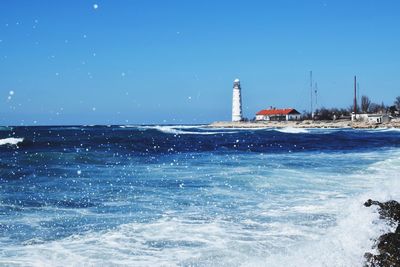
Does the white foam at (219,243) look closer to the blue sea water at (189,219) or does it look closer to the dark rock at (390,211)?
the blue sea water at (189,219)

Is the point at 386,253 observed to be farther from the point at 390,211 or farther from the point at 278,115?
the point at 278,115

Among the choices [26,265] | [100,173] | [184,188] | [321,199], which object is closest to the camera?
[26,265]

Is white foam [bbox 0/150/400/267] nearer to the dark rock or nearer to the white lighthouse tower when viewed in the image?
the dark rock

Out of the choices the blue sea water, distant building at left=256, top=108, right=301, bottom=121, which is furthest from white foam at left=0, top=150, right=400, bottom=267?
distant building at left=256, top=108, right=301, bottom=121

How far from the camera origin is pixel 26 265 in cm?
541

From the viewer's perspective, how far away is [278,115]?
106 m

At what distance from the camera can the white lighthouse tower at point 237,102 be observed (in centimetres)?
9944

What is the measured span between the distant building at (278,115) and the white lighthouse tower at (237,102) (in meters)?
6.55

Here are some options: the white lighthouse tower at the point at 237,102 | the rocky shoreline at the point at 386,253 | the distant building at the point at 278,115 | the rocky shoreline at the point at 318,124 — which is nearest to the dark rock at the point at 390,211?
the rocky shoreline at the point at 386,253

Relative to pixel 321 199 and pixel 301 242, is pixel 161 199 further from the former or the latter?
pixel 301 242

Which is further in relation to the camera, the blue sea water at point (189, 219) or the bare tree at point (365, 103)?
the bare tree at point (365, 103)

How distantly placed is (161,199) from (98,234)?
3.16 metres

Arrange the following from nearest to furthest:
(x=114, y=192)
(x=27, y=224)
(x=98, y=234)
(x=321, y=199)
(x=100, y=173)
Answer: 1. (x=98, y=234)
2. (x=27, y=224)
3. (x=321, y=199)
4. (x=114, y=192)
5. (x=100, y=173)

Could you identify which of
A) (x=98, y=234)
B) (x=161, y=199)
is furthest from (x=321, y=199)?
(x=98, y=234)
